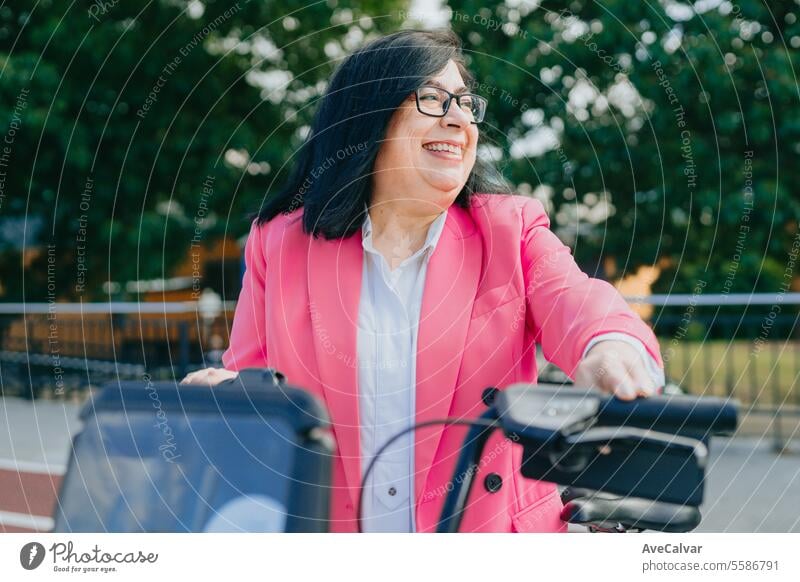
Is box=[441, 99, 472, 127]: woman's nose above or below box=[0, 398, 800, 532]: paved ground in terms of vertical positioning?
above

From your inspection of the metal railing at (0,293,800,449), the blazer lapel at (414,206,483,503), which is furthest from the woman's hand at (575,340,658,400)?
the metal railing at (0,293,800,449)

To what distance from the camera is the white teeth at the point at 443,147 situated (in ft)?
4.81

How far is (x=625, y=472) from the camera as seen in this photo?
38.7 inches

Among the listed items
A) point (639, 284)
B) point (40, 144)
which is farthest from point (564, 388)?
point (639, 284)

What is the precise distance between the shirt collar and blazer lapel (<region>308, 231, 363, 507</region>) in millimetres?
38

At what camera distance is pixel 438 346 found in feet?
4.69

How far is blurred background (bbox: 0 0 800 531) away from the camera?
3133 millimetres

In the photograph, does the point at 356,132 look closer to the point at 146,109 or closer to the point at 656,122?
the point at 146,109

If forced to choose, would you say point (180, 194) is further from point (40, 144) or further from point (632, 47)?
point (632, 47)

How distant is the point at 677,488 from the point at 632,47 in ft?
8.29

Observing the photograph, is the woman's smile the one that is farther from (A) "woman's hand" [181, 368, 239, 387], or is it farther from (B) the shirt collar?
(A) "woman's hand" [181, 368, 239, 387]

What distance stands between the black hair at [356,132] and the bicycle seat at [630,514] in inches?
23.8

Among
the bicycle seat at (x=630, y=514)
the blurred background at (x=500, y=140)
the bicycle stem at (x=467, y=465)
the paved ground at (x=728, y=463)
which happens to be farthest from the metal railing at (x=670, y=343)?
the bicycle stem at (x=467, y=465)

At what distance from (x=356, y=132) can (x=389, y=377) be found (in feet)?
1.45
